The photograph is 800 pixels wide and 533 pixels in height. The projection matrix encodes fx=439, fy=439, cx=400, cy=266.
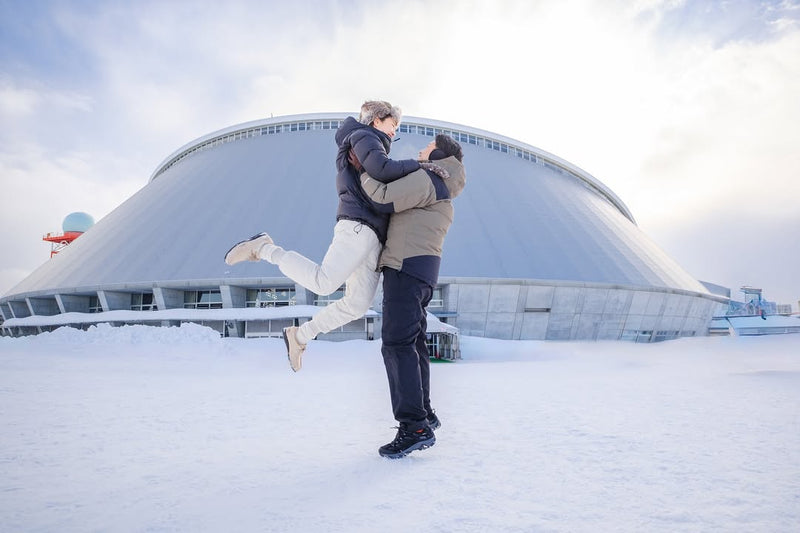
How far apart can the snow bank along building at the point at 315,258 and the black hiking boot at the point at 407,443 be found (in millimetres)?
13549

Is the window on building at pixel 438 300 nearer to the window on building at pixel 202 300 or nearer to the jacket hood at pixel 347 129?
the window on building at pixel 202 300

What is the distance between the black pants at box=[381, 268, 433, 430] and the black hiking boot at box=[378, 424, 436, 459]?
0.19ft

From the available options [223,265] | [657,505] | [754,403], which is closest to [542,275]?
[223,265]

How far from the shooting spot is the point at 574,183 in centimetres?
3353

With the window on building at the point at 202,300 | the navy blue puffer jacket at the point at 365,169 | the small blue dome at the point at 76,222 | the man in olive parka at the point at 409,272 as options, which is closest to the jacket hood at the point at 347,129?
the navy blue puffer jacket at the point at 365,169

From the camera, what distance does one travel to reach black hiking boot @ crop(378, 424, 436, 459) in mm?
2766

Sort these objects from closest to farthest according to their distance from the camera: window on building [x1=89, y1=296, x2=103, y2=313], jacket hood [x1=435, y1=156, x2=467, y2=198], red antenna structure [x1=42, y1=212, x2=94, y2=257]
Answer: jacket hood [x1=435, y1=156, x2=467, y2=198] < window on building [x1=89, y1=296, x2=103, y2=313] < red antenna structure [x1=42, y1=212, x2=94, y2=257]

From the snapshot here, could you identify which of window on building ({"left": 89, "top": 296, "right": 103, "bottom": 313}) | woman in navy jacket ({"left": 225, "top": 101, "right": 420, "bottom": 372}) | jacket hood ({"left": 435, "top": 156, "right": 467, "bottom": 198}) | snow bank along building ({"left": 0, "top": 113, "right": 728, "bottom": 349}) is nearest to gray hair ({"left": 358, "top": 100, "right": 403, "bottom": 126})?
woman in navy jacket ({"left": 225, "top": 101, "right": 420, "bottom": 372})

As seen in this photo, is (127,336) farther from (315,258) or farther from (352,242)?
(352,242)

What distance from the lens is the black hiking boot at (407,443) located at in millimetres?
2766

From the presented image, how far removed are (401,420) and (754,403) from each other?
3.43 m

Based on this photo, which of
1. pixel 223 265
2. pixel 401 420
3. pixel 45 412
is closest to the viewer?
pixel 401 420

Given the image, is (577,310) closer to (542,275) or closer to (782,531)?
(542,275)

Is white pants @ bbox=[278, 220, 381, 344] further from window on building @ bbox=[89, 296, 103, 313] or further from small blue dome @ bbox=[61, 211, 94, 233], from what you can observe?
small blue dome @ bbox=[61, 211, 94, 233]
